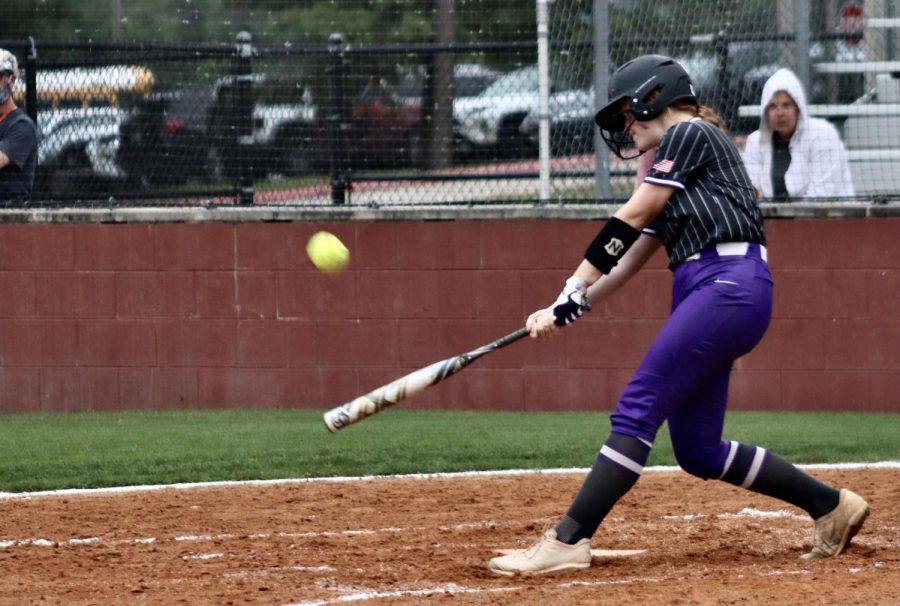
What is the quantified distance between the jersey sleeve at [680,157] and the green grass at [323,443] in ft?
10.6

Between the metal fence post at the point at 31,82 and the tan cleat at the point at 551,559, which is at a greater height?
the metal fence post at the point at 31,82

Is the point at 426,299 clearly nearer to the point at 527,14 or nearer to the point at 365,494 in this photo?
the point at 527,14

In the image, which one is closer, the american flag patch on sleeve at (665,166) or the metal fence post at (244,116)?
the american flag patch on sleeve at (665,166)

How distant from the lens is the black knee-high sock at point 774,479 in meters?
5.34

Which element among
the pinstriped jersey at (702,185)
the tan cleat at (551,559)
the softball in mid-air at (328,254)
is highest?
the pinstriped jersey at (702,185)

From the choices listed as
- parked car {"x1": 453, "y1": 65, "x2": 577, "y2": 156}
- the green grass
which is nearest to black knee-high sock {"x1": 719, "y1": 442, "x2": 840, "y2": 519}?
the green grass

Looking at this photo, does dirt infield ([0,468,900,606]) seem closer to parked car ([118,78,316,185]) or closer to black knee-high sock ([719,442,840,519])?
black knee-high sock ([719,442,840,519])

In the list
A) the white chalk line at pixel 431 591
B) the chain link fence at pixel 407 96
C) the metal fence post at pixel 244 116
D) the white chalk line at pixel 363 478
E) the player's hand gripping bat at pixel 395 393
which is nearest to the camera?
the white chalk line at pixel 431 591

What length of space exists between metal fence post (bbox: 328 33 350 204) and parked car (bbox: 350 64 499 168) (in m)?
0.08

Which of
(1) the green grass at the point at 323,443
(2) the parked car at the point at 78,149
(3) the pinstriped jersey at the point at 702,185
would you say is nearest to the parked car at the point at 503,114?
(1) the green grass at the point at 323,443

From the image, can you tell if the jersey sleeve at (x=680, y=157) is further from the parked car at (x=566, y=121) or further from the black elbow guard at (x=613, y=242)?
the parked car at (x=566, y=121)

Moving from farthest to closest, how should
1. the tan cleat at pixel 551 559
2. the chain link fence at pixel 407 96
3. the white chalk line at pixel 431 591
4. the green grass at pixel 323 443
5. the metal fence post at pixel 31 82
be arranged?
the metal fence post at pixel 31 82 < the chain link fence at pixel 407 96 < the green grass at pixel 323 443 < the tan cleat at pixel 551 559 < the white chalk line at pixel 431 591

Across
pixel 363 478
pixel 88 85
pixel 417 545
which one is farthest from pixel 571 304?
pixel 88 85

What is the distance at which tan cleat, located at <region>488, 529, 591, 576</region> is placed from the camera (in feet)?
16.9
